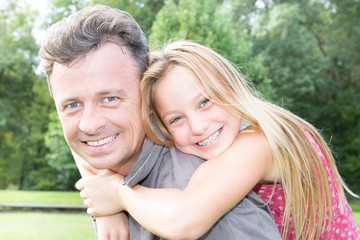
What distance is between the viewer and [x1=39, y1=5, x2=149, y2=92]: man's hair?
231cm

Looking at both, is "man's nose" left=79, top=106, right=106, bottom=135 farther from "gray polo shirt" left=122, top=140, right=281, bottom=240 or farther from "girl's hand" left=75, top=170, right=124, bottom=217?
"girl's hand" left=75, top=170, right=124, bottom=217

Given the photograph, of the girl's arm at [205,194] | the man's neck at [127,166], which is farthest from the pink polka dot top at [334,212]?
the man's neck at [127,166]

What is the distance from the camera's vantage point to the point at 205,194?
2027 millimetres

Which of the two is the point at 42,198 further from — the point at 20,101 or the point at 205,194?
the point at 205,194

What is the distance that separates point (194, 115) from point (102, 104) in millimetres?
497

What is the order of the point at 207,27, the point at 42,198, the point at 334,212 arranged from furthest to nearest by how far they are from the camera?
1. the point at 42,198
2. the point at 207,27
3. the point at 334,212

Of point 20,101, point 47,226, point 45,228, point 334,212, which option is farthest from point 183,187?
point 20,101

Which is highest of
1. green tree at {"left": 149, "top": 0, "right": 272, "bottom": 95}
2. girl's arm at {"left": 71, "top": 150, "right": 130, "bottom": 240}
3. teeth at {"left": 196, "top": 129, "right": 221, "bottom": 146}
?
teeth at {"left": 196, "top": 129, "right": 221, "bottom": 146}

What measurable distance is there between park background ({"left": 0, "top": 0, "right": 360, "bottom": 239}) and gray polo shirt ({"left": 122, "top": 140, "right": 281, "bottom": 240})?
17884 mm

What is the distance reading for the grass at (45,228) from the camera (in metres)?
12.6

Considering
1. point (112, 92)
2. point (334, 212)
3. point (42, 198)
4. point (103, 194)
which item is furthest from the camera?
point (42, 198)

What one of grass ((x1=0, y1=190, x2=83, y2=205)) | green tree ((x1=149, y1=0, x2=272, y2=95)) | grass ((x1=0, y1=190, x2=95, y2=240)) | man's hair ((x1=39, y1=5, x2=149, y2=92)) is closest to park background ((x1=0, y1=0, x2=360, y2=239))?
green tree ((x1=149, y1=0, x2=272, y2=95))

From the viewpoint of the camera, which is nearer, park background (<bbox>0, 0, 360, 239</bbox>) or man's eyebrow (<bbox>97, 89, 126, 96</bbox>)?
man's eyebrow (<bbox>97, 89, 126, 96</bbox>)

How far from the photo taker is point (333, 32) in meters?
30.4
